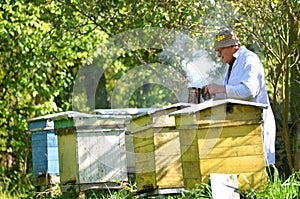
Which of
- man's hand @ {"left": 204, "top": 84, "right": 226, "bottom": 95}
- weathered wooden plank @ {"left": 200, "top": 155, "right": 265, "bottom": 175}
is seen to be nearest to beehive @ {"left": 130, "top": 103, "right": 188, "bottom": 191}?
man's hand @ {"left": 204, "top": 84, "right": 226, "bottom": 95}

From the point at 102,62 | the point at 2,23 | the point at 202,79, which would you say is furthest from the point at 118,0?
the point at 102,62

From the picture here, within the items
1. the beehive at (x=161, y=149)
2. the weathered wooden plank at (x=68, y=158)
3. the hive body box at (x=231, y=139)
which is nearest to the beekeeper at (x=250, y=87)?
the hive body box at (x=231, y=139)

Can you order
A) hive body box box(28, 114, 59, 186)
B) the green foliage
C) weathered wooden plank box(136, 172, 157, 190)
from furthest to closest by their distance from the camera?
hive body box box(28, 114, 59, 186), the green foliage, weathered wooden plank box(136, 172, 157, 190)

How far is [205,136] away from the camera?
4742mm

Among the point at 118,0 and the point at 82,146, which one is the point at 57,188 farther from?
the point at 118,0

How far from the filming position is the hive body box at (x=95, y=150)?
703 centimetres

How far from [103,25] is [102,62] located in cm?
552

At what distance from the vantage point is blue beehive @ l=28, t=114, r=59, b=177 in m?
8.23

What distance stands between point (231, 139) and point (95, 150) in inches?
104

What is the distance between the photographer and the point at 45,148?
8.30 m

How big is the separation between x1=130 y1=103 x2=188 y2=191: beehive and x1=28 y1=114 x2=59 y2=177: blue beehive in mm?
2860

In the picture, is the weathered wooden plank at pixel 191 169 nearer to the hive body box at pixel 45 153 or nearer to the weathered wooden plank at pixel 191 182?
the weathered wooden plank at pixel 191 182

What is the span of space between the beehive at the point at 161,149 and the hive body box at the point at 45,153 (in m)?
2.86

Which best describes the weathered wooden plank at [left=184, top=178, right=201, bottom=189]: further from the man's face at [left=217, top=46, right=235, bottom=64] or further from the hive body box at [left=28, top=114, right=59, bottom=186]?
the hive body box at [left=28, top=114, right=59, bottom=186]
